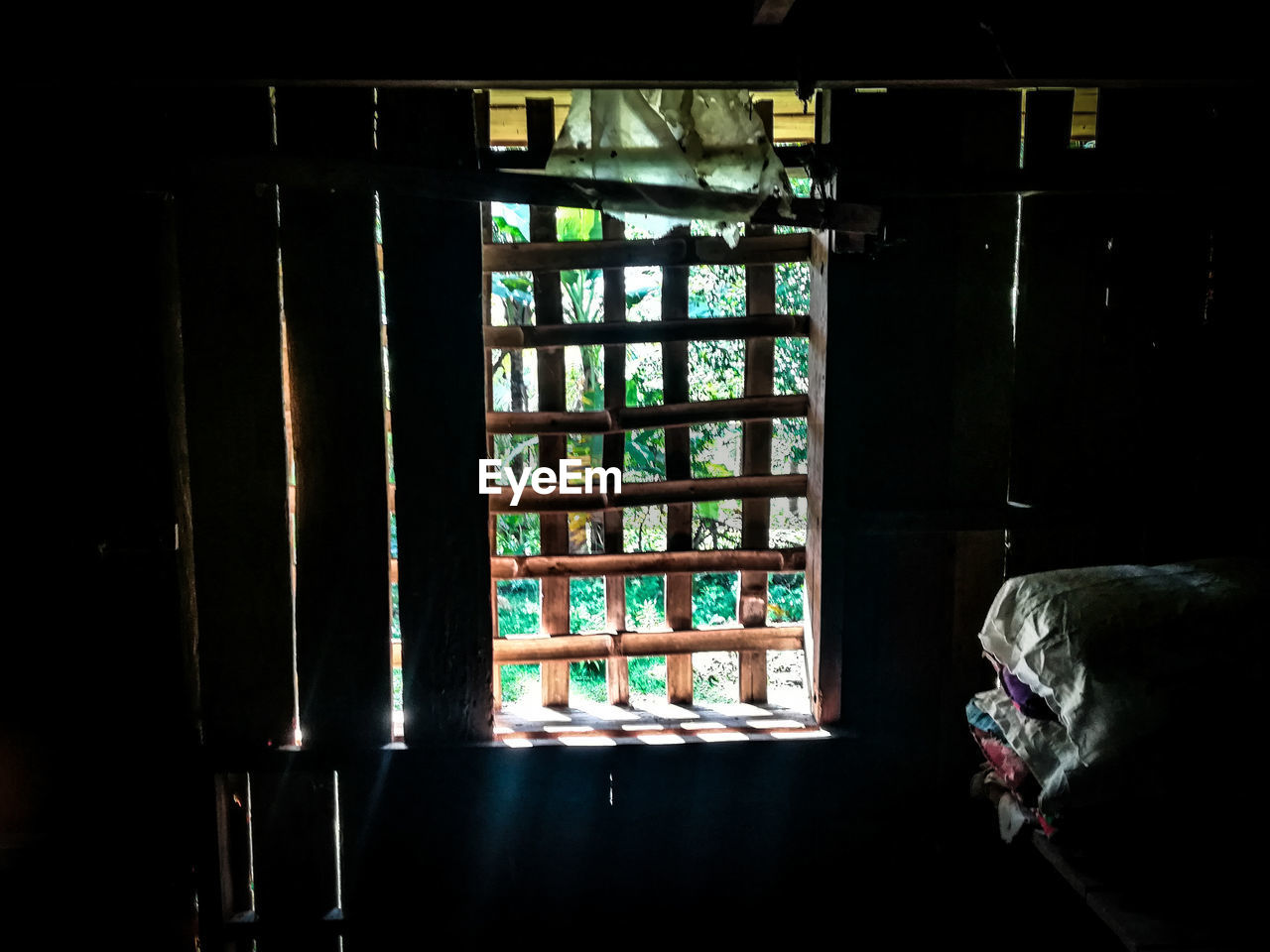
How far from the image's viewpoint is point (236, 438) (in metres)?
3.19

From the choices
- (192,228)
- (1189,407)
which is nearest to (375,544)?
(192,228)

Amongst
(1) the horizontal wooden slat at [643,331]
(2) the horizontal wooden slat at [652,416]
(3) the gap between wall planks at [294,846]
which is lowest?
(3) the gap between wall planks at [294,846]

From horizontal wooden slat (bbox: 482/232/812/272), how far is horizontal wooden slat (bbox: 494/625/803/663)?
1611 millimetres

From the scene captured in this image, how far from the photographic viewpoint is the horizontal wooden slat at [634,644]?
3875mm

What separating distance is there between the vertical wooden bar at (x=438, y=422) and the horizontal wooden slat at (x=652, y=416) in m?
0.52

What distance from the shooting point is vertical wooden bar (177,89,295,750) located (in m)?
3.08

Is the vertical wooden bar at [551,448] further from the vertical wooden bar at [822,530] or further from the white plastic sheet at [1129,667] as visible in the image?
the white plastic sheet at [1129,667]

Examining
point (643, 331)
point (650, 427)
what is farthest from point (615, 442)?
point (643, 331)

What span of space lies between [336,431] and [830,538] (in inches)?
74.6

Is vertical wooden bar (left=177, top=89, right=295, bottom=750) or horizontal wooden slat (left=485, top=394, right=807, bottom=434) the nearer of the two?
vertical wooden bar (left=177, top=89, right=295, bottom=750)

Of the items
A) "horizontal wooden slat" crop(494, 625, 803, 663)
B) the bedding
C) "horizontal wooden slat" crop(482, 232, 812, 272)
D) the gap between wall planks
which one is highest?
"horizontal wooden slat" crop(482, 232, 812, 272)

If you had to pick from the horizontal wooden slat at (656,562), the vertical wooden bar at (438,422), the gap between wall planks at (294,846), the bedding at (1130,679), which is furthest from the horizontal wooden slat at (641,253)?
the gap between wall planks at (294,846)

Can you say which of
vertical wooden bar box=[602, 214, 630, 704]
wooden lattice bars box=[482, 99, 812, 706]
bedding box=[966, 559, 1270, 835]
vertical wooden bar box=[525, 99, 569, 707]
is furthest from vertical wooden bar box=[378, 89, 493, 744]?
bedding box=[966, 559, 1270, 835]

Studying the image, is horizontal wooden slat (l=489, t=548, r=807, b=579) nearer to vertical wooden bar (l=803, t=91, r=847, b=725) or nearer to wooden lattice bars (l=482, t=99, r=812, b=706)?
wooden lattice bars (l=482, t=99, r=812, b=706)
